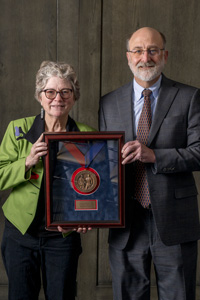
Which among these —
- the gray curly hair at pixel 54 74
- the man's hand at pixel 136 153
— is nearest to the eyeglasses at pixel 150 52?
the gray curly hair at pixel 54 74

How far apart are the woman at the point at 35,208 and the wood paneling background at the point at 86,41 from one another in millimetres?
762

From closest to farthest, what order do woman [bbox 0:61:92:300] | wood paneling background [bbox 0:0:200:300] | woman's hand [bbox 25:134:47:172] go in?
woman's hand [bbox 25:134:47:172]
woman [bbox 0:61:92:300]
wood paneling background [bbox 0:0:200:300]

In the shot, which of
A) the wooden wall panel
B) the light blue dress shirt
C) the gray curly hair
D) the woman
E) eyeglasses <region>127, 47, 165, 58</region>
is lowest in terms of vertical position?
the woman

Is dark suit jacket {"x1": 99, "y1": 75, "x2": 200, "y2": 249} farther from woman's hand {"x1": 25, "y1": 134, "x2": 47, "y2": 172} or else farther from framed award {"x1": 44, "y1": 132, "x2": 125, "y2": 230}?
woman's hand {"x1": 25, "y1": 134, "x2": 47, "y2": 172}

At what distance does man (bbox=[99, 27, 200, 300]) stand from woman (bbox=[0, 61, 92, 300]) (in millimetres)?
244

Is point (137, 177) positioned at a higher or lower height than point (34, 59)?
lower

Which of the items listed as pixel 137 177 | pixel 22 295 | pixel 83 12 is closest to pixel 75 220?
pixel 137 177

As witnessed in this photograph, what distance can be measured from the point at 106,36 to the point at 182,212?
128cm

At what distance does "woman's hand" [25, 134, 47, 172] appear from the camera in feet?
4.88

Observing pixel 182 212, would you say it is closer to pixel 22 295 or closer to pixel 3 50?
pixel 22 295

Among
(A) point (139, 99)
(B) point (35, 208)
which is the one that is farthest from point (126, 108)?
(B) point (35, 208)

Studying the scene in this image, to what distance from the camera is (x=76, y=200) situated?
1556mm

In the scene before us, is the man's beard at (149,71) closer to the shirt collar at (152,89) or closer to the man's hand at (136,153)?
the shirt collar at (152,89)

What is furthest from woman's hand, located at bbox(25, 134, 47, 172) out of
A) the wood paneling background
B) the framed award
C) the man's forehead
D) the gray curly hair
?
the wood paneling background
